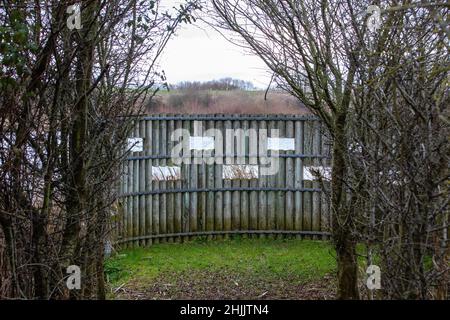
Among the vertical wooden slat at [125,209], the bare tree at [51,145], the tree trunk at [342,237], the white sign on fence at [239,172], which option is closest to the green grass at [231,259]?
the vertical wooden slat at [125,209]

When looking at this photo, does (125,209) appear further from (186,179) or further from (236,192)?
(236,192)

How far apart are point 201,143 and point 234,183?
2.93ft

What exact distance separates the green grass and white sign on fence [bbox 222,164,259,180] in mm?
1076

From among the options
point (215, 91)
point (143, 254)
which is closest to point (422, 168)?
point (215, 91)

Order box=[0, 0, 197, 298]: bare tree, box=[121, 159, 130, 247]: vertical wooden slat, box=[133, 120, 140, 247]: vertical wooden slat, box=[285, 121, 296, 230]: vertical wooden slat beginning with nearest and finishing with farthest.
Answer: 1. box=[0, 0, 197, 298]: bare tree
2. box=[121, 159, 130, 247]: vertical wooden slat
3. box=[133, 120, 140, 247]: vertical wooden slat
4. box=[285, 121, 296, 230]: vertical wooden slat

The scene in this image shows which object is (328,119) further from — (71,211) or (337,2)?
(71,211)

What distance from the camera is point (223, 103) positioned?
8234 mm

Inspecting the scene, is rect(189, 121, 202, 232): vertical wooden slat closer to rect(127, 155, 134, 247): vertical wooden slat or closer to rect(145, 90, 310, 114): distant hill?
rect(145, 90, 310, 114): distant hill

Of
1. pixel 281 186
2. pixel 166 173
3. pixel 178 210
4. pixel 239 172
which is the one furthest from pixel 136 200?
pixel 281 186

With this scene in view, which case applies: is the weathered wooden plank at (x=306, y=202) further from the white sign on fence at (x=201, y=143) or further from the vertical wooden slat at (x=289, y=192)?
the white sign on fence at (x=201, y=143)

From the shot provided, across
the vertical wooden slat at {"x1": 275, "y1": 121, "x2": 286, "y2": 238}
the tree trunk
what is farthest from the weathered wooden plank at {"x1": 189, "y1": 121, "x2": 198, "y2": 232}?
the tree trunk

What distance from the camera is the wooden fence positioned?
9.11 m

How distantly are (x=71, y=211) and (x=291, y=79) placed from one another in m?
2.46

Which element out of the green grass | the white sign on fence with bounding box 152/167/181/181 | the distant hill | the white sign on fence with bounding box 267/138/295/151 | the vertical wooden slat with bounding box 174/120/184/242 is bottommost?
the green grass
